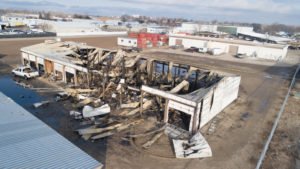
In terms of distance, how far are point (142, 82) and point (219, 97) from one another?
29.3ft

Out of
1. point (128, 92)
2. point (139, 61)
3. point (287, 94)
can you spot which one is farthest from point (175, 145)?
point (287, 94)

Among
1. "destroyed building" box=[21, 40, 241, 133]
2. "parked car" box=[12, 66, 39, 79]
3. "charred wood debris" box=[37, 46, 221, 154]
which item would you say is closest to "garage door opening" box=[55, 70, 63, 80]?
"destroyed building" box=[21, 40, 241, 133]

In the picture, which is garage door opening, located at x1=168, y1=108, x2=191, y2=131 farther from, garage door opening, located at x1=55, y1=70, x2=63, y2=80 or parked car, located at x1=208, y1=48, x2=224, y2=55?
parked car, located at x1=208, y1=48, x2=224, y2=55

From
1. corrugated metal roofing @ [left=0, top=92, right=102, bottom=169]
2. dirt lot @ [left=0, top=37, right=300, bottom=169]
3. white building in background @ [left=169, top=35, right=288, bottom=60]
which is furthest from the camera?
white building in background @ [left=169, top=35, right=288, bottom=60]

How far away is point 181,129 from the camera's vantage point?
1700 cm

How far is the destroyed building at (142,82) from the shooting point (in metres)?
17.4

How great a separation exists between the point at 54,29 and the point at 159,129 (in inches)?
2819

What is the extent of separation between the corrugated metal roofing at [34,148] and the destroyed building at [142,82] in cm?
884

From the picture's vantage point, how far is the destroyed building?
684 inches

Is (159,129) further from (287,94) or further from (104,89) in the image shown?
(287,94)

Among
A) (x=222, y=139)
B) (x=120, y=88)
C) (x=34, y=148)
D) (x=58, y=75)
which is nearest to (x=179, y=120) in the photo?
(x=222, y=139)

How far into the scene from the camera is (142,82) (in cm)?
2517

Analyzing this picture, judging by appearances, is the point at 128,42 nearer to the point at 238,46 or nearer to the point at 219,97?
the point at 238,46

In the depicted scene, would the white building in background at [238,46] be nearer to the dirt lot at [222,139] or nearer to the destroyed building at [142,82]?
the dirt lot at [222,139]
